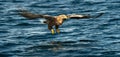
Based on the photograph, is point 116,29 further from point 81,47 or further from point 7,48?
point 7,48

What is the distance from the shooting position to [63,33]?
29.2m

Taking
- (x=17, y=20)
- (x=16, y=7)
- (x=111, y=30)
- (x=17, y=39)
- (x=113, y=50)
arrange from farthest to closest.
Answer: (x=16, y=7), (x=17, y=20), (x=111, y=30), (x=17, y=39), (x=113, y=50)

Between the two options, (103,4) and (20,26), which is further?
(103,4)

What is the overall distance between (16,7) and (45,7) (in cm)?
204

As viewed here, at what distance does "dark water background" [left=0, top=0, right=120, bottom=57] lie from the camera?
2483cm

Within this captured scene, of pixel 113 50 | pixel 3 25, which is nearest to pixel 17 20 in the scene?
pixel 3 25

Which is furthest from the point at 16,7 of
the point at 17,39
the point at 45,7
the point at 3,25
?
the point at 17,39

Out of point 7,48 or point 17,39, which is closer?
point 7,48

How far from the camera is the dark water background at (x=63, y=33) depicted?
81.5 feet

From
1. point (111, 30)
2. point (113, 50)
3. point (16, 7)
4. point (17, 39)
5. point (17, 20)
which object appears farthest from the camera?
point (16, 7)

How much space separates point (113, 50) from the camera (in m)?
25.0

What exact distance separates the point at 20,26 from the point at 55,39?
13.5 feet

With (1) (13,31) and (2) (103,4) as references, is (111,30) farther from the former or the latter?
(2) (103,4)

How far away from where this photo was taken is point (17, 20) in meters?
32.6
